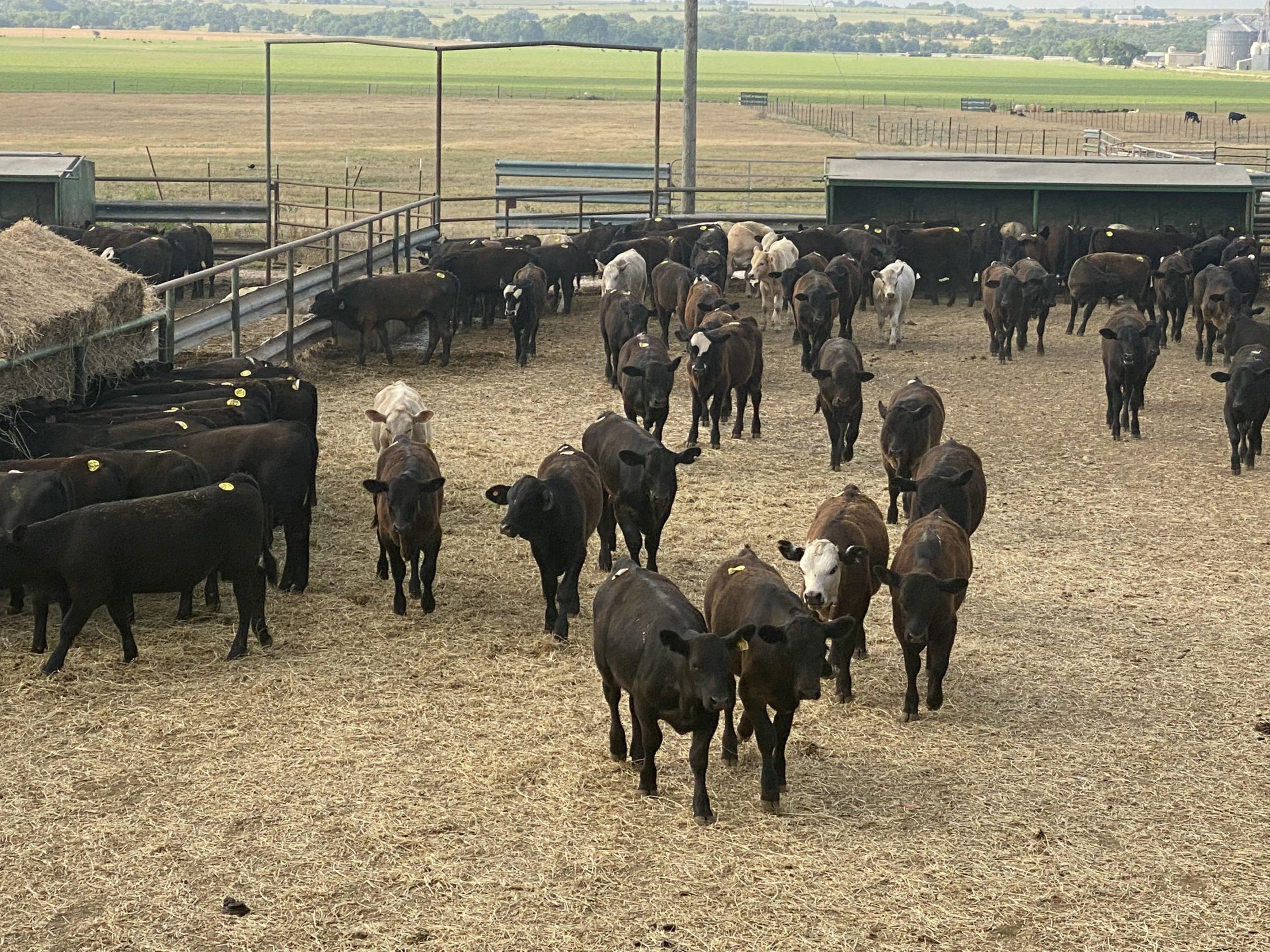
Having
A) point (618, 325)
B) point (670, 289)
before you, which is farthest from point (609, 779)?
point (670, 289)

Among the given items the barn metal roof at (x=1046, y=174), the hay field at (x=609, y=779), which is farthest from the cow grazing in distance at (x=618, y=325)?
the barn metal roof at (x=1046, y=174)

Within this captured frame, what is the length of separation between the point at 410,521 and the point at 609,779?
2.84 metres

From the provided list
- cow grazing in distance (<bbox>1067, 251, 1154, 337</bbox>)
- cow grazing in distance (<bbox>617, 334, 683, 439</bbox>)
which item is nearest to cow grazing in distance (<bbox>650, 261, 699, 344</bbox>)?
cow grazing in distance (<bbox>1067, 251, 1154, 337</bbox>)

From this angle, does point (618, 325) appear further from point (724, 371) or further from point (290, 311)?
point (290, 311)

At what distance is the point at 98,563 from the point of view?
894 cm

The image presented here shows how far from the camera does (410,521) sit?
10094mm

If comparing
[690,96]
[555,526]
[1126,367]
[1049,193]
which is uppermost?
[690,96]

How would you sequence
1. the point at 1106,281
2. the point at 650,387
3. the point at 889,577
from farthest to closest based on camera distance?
1. the point at 1106,281
2. the point at 650,387
3. the point at 889,577

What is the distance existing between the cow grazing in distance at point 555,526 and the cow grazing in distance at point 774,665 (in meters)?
2.00

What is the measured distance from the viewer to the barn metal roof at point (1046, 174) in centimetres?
2645

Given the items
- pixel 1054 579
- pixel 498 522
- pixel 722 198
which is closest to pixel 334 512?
pixel 498 522

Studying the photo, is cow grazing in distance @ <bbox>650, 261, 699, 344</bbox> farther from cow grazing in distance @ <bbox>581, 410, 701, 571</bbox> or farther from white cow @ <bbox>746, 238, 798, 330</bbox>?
cow grazing in distance @ <bbox>581, 410, 701, 571</bbox>

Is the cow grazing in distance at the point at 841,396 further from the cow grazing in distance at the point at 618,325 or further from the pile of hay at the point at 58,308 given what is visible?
the pile of hay at the point at 58,308

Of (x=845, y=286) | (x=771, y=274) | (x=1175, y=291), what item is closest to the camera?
(x=845, y=286)
